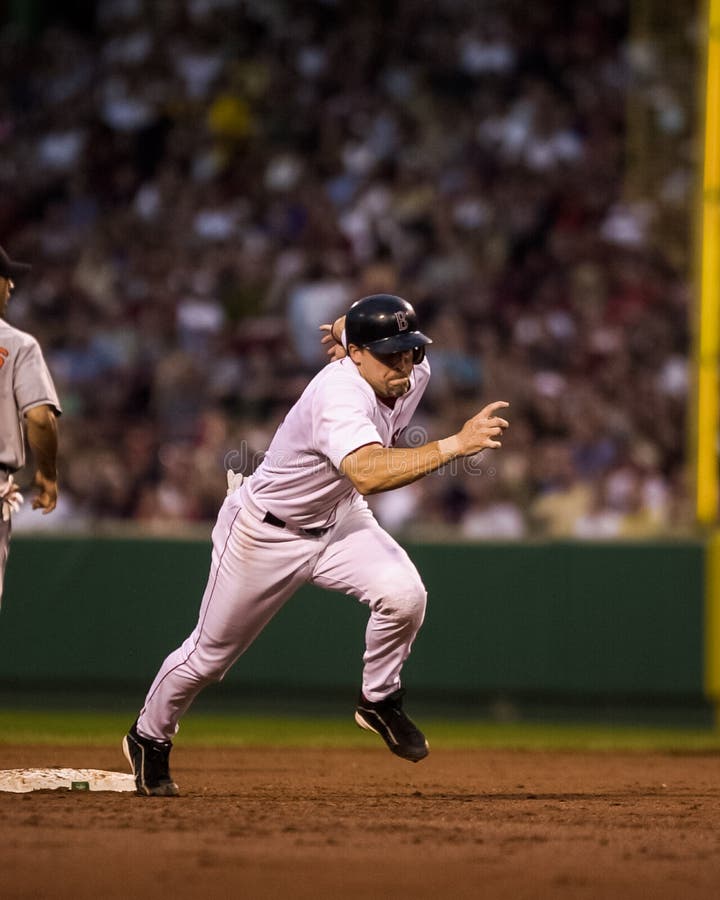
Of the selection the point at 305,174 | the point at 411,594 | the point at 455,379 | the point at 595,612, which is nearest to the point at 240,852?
the point at 411,594

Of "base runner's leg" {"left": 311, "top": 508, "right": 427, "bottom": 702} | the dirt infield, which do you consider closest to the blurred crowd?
the dirt infield

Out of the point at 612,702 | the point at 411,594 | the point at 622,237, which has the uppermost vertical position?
the point at 622,237

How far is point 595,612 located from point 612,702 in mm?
639

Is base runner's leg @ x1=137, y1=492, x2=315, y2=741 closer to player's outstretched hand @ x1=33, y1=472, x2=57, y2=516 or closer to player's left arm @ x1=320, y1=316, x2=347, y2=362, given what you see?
player's outstretched hand @ x1=33, y1=472, x2=57, y2=516

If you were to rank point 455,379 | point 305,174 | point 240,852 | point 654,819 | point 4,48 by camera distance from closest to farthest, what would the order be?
point 240,852 → point 654,819 → point 455,379 → point 305,174 → point 4,48

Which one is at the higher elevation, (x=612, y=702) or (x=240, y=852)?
(x=240, y=852)

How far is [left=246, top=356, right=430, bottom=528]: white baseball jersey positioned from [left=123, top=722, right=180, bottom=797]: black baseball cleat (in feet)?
3.65

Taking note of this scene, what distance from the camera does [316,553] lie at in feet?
21.4

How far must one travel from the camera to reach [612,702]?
10.9 meters

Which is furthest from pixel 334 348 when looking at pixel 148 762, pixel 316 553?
pixel 148 762

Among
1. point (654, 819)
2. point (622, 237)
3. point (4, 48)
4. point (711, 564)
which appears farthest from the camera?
point (4, 48)

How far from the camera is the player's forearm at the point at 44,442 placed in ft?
21.5

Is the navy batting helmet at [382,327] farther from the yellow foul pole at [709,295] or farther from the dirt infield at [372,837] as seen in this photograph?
the yellow foul pole at [709,295]

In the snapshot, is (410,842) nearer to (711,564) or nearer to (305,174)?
(711,564)
